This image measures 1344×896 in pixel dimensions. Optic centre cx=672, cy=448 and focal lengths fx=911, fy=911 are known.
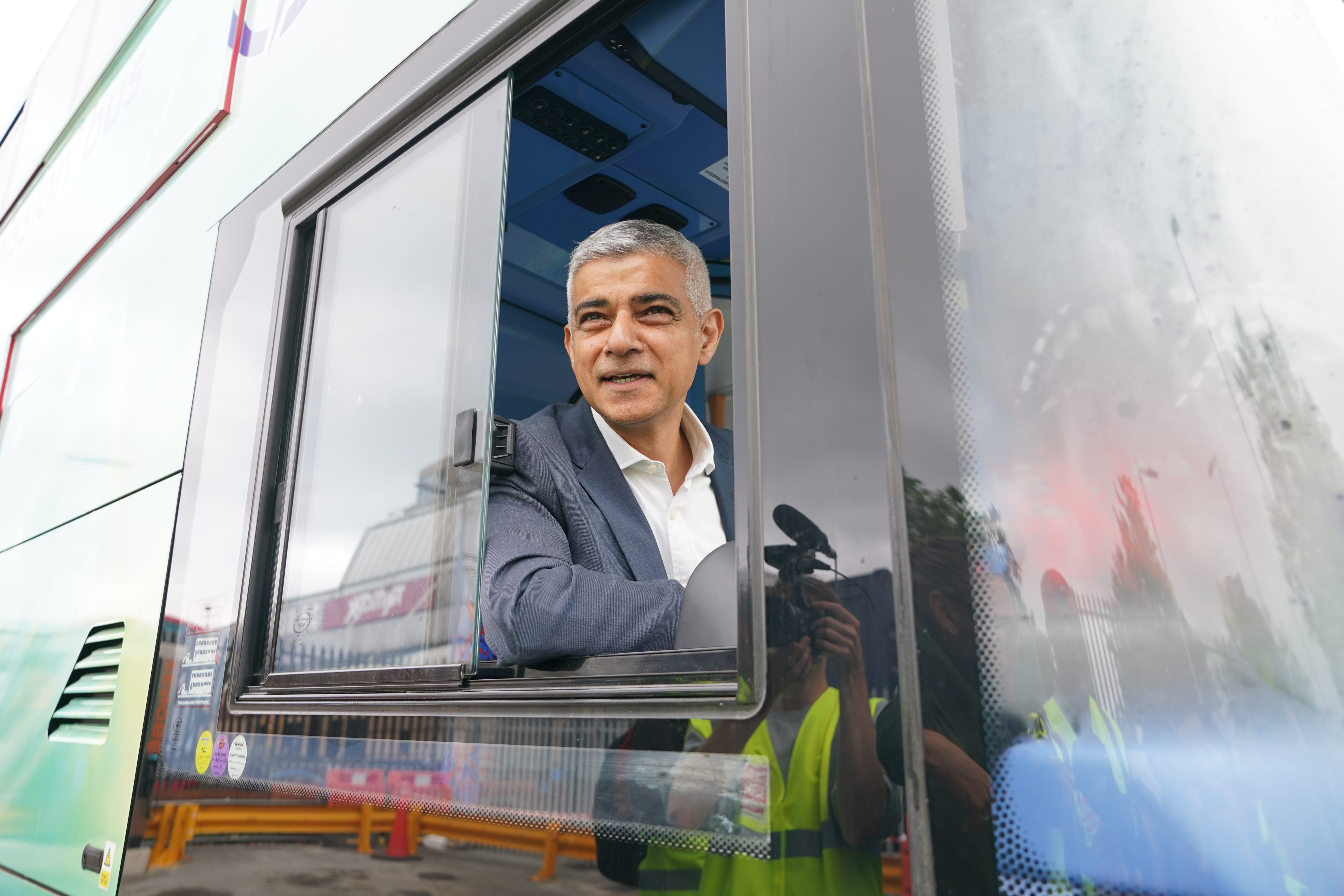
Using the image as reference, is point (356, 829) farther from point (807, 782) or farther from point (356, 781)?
point (807, 782)

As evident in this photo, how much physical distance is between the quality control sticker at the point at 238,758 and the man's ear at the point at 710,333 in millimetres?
1096

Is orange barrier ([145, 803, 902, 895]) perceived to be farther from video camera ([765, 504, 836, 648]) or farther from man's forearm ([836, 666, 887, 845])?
video camera ([765, 504, 836, 648])

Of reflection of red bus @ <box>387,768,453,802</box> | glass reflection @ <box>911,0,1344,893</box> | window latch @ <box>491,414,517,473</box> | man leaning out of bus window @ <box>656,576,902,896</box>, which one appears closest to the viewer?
glass reflection @ <box>911,0,1344,893</box>

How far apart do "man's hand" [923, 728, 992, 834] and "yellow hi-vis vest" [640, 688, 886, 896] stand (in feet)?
0.15

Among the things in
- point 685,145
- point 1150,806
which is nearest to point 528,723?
point 1150,806

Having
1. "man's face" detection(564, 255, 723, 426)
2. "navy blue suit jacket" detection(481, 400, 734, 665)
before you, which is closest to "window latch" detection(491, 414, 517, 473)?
"navy blue suit jacket" detection(481, 400, 734, 665)

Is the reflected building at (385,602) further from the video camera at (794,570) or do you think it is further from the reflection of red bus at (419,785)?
the video camera at (794,570)

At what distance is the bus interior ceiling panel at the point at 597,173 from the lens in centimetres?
182

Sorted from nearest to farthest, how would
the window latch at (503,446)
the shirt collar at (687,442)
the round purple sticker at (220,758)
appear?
the window latch at (503,446)
the round purple sticker at (220,758)
the shirt collar at (687,442)

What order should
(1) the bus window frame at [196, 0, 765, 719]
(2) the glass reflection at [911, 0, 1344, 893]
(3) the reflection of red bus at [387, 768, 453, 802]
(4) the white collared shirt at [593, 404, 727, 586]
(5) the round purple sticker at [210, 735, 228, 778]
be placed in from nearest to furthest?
(2) the glass reflection at [911, 0, 1344, 893]
(1) the bus window frame at [196, 0, 765, 719]
(3) the reflection of red bus at [387, 768, 453, 802]
(5) the round purple sticker at [210, 735, 228, 778]
(4) the white collared shirt at [593, 404, 727, 586]

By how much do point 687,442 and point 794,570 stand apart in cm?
124

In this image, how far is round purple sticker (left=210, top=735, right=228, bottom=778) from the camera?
149 cm

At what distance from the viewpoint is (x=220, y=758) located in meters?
1.50

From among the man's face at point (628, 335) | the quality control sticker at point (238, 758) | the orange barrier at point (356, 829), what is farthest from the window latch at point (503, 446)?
the quality control sticker at point (238, 758)
